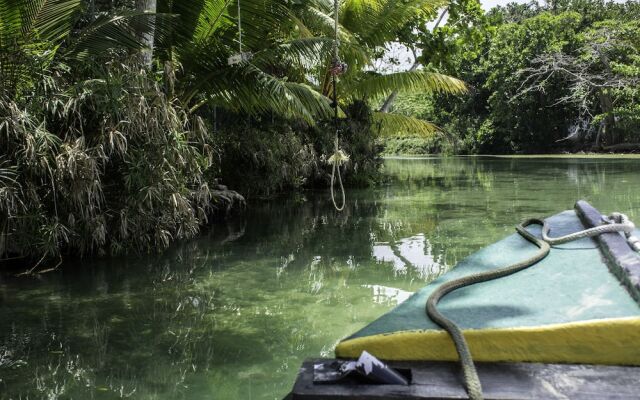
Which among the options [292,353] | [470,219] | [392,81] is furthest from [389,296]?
[392,81]

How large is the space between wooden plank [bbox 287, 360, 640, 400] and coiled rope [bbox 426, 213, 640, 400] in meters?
0.03

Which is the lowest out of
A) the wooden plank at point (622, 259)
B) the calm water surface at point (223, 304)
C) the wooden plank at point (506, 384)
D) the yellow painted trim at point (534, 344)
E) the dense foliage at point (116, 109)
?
the calm water surface at point (223, 304)

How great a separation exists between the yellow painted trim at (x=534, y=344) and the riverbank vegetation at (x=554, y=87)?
15474mm

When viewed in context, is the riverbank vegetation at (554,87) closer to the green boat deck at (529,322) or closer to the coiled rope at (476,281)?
the coiled rope at (476,281)

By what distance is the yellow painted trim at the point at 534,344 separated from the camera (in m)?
1.35

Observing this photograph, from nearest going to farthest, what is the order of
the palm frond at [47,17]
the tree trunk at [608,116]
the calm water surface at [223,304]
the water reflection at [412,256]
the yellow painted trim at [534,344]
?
the yellow painted trim at [534,344]
the calm water surface at [223,304]
the water reflection at [412,256]
the palm frond at [47,17]
the tree trunk at [608,116]

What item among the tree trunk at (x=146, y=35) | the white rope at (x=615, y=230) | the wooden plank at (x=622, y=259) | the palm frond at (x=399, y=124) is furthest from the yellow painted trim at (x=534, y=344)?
the palm frond at (x=399, y=124)

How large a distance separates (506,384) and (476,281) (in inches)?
28.8

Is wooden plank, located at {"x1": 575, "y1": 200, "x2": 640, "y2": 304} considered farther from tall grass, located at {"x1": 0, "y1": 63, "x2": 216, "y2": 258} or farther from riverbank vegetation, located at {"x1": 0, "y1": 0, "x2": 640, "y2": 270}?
tall grass, located at {"x1": 0, "y1": 63, "x2": 216, "y2": 258}

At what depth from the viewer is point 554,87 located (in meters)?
27.4

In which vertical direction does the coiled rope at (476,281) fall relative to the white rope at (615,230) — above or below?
below

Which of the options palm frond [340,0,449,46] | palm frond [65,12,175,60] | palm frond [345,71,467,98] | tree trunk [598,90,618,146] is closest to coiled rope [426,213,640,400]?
palm frond [65,12,175,60]

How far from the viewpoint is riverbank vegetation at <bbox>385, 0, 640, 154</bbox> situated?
22.7 m

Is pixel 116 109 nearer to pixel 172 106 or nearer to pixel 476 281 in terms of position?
pixel 172 106
